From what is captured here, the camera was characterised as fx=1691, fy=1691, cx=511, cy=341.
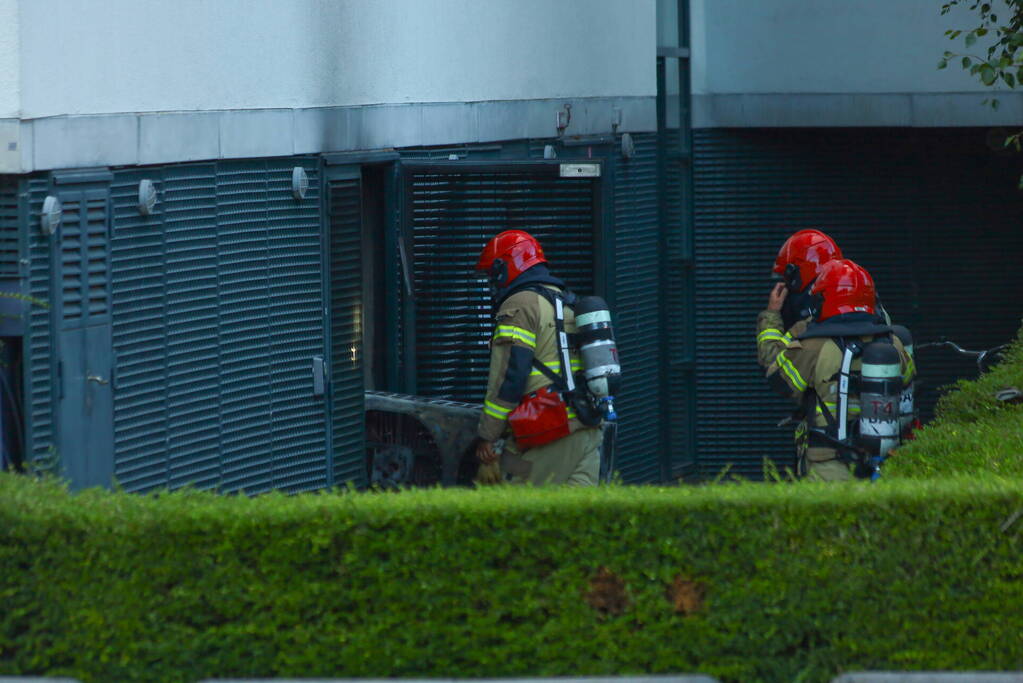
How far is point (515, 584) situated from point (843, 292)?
4.15m

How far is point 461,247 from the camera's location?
1068 centimetres

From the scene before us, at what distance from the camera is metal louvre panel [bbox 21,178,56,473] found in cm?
693

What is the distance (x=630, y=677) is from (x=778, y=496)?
0.81 meters

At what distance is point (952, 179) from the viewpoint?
14320 millimetres

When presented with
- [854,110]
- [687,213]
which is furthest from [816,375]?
[854,110]

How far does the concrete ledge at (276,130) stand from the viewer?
23.0ft

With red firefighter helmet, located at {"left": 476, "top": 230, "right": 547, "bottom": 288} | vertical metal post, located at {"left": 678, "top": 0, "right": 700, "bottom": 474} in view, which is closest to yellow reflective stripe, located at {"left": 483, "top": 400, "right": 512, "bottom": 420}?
red firefighter helmet, located at {"left": 476, "top": 230, "right": 547, "bottom": 288}

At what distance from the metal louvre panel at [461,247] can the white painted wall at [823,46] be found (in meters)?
3.84

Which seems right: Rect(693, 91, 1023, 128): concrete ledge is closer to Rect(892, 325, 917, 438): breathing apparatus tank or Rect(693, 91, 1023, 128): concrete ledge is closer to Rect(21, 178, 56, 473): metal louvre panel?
Rect(892, 325, 917, 438): breathing apparatus tank

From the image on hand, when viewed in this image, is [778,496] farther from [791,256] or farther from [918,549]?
[791,256]

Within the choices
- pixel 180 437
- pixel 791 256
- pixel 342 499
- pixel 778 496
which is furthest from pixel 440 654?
pixel 791 256

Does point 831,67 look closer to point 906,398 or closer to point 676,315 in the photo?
point 676,315

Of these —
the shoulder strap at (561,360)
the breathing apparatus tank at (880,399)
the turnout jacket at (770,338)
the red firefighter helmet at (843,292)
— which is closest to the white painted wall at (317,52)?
the shoulder strap at (561,360)

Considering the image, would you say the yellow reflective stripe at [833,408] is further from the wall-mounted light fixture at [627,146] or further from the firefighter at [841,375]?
the wall-mounted light fixture at [627,146]
